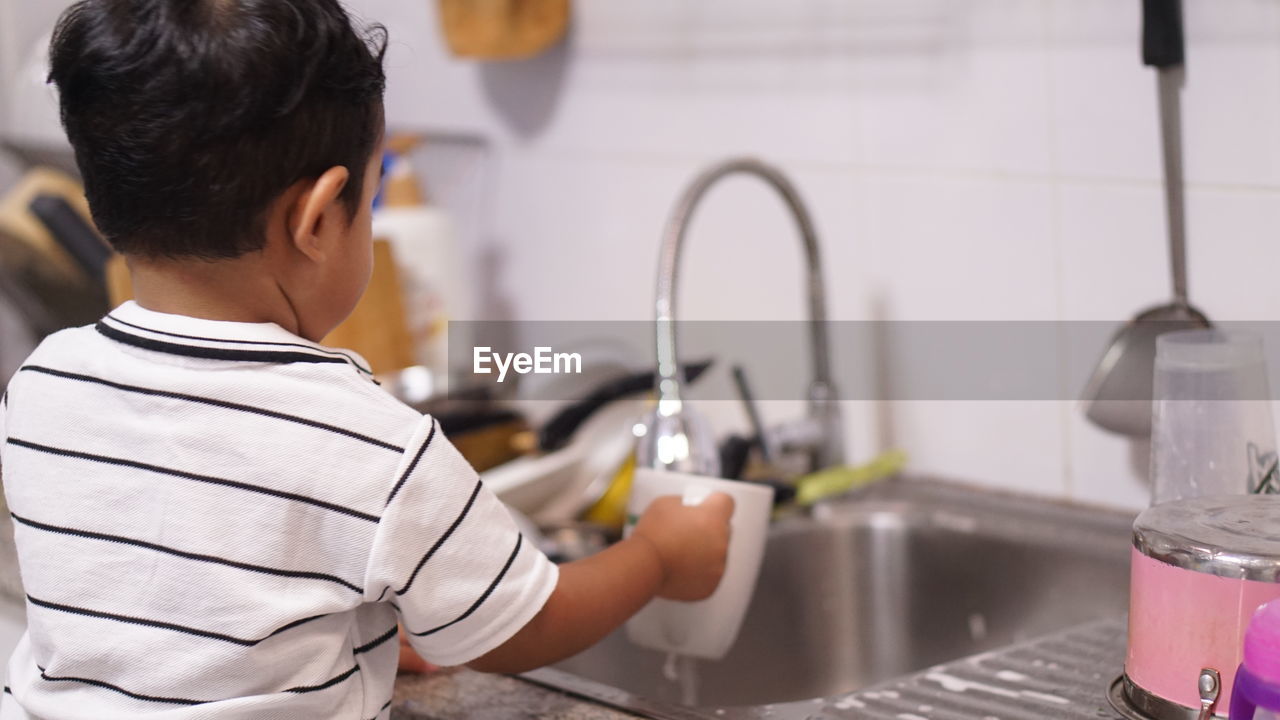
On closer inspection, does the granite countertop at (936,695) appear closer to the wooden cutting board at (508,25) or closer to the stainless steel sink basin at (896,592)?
the stainless steel sink basin at (896,592)

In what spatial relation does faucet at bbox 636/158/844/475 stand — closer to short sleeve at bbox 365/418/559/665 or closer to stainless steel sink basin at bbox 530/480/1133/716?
stainless steel sink basin at bbox 530/480/1133/716

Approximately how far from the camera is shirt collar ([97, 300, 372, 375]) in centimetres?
71

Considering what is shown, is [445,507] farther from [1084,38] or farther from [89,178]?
[1084,38]

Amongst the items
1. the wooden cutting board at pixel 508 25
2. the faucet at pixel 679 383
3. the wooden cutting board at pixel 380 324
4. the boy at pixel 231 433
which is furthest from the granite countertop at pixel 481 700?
the wooden cutting board at pixel 508 25

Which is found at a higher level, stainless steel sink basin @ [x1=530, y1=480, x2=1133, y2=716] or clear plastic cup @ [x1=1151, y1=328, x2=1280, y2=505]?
clear plastic cup @ [x1=1151, y1=328, x2=1280, y2=505]

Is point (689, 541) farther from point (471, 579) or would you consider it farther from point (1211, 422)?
point (1211, 422)

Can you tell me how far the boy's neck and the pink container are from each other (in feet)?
1.55

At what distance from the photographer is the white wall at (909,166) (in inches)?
40.1

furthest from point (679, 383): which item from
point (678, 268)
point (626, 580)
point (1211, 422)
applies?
point (1211, 422)

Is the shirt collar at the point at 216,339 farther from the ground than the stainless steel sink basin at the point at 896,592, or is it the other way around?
the shirt collar at the point at 216,339

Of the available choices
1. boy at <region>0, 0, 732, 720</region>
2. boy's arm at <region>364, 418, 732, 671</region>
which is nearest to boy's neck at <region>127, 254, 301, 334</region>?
boy at <region>0, 0, 732, 720</region>

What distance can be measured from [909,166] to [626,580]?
Result: 54 cm

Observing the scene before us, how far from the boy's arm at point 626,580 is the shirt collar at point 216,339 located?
0.19 metres

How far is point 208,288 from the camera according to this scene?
73cm
